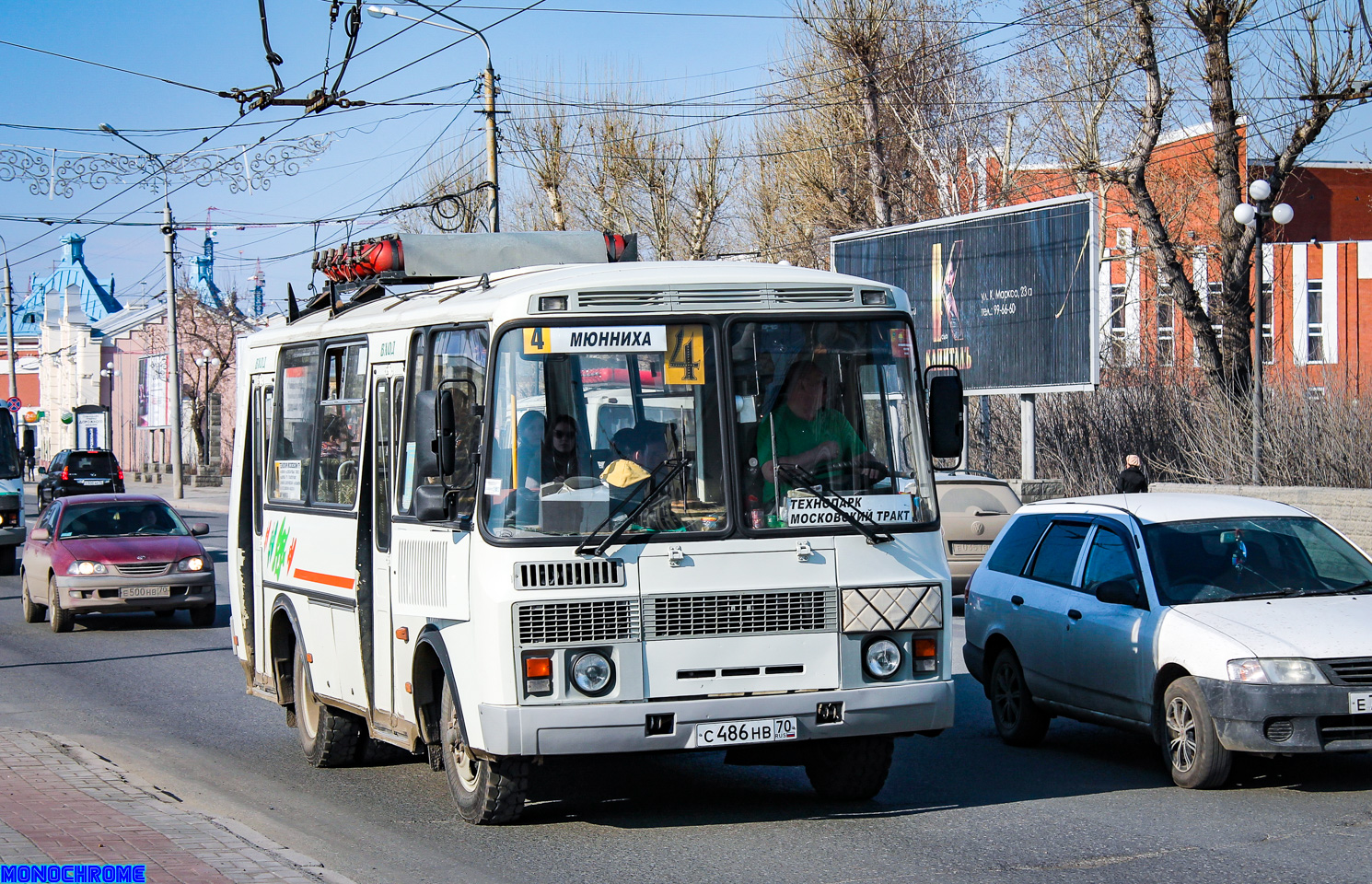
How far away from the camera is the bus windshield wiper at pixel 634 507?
22.9 feet

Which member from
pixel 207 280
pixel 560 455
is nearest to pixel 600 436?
pixel 560 455

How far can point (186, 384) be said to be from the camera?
72.1 m

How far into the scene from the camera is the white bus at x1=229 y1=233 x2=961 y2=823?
7012 mm

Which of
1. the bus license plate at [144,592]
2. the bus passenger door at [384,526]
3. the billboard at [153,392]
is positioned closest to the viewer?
the bus passenger door at [384,526]

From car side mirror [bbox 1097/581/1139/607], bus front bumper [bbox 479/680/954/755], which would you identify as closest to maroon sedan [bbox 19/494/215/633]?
bus front bumper [bbox 479/680/954/755]

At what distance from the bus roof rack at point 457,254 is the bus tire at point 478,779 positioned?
3036mm

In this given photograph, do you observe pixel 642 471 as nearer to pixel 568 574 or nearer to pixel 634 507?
pixel 634 507

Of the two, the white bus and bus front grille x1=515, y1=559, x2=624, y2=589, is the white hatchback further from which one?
bus front grille x1=515, y1=559, x2=624, y2=589

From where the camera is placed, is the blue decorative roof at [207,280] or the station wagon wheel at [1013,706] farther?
the blue decorative roof at [207,280]

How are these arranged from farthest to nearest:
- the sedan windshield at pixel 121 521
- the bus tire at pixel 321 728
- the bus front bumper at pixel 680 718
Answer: the sedan windshield at pixel 121 521 < the bus tire at pixel 321 728 < the bus front bumper at pixel 680 718

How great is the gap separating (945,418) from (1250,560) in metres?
2.30

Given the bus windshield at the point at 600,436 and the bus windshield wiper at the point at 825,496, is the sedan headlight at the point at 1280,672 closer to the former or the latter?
the bus windshield wiper at the point at 825,496

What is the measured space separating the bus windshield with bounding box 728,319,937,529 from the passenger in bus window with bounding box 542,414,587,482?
78 cm

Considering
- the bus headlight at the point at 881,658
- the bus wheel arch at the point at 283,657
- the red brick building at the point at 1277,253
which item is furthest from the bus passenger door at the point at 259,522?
the red brick building at the point at 1277,253
